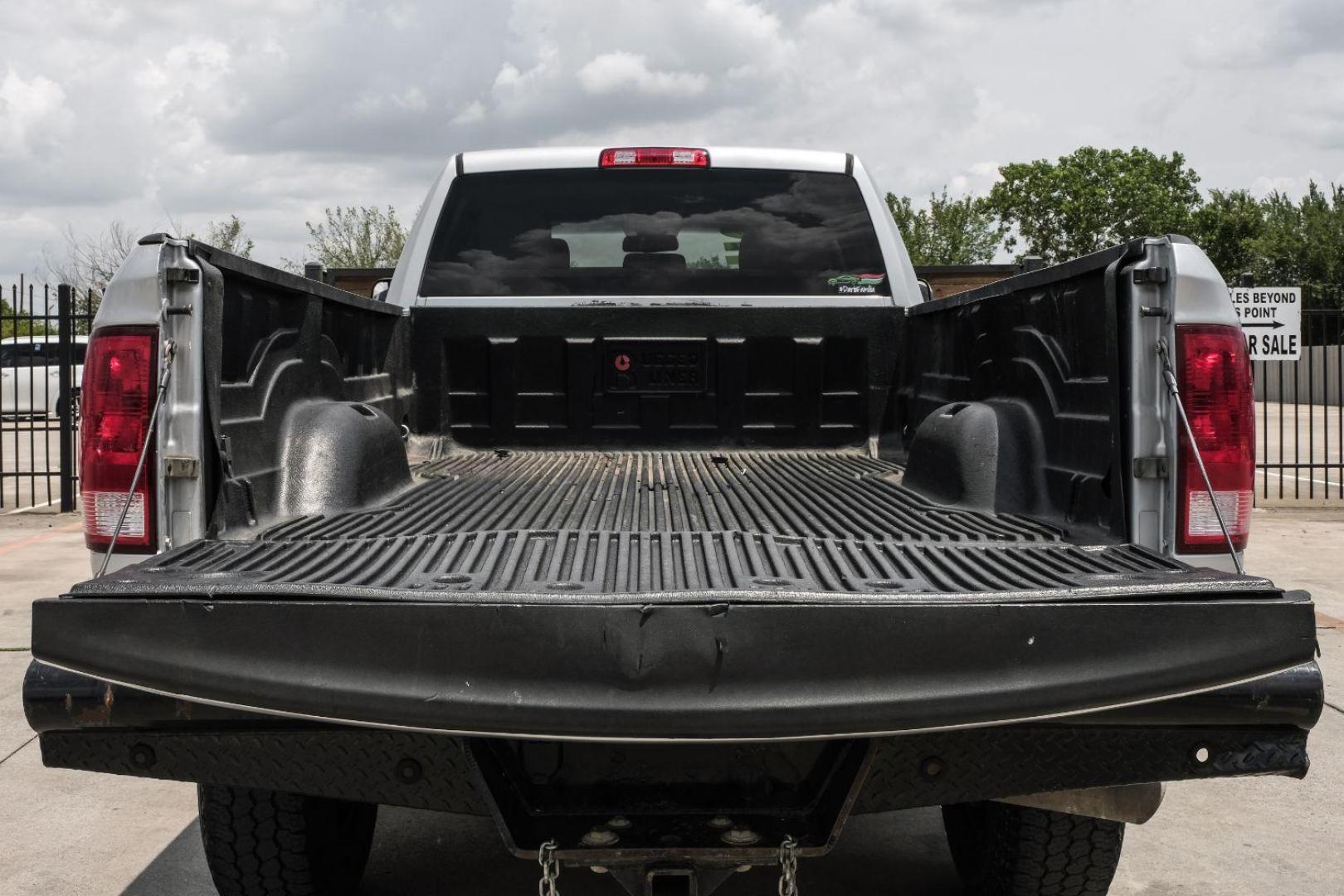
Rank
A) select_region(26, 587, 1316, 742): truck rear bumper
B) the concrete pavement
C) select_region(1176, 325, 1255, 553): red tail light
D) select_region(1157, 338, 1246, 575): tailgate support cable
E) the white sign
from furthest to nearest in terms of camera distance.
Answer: the white sign
the concrete pavement
select_region(1176, 325, 1255, 553): red tail light
select_region(1157, 338, 1246, 575): tailgate support cable
select_region(26, 587, 1316, 742): truck rear bumper

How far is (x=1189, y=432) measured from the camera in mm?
2463

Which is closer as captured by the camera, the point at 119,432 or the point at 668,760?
the point at 668,760

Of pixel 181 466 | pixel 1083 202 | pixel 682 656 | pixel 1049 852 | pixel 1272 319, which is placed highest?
pixel 1083 202

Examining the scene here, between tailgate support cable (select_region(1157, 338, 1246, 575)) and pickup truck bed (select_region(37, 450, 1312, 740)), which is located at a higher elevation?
tailgate support cable (select_region(1157, 338, 1246, 575))

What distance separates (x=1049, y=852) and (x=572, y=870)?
1.40 meters

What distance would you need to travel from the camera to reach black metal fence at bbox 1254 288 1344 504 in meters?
12.8

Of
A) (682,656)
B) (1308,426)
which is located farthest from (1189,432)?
(1308,426)

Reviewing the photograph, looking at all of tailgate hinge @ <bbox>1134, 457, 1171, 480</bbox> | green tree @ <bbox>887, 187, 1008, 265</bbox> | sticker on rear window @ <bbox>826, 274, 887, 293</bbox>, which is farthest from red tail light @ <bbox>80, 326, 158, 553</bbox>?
green tree @ <bbox>887, 187, 1008, 265</bbox>

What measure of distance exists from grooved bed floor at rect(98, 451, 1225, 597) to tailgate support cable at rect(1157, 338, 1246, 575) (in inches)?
7.3

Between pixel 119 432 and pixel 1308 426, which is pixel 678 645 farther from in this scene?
pixel 1308 426

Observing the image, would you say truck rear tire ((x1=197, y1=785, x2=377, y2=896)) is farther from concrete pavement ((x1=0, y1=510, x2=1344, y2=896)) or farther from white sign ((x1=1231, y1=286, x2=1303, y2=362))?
white sign ((x1=1231, y1=286, x2=1303, y2=362))

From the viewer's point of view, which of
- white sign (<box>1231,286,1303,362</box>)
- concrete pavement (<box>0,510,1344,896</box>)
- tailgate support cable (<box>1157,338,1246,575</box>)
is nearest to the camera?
tailgate support cable (<box>1157,338,1246,575</box>)

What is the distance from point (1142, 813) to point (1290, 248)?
53.3 metres

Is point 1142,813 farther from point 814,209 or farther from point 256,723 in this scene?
point 814,209
